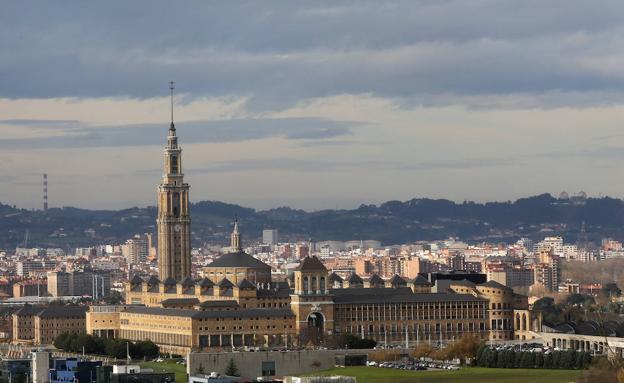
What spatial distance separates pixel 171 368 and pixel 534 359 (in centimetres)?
1294

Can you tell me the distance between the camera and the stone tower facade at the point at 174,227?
108 meters

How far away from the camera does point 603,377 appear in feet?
208

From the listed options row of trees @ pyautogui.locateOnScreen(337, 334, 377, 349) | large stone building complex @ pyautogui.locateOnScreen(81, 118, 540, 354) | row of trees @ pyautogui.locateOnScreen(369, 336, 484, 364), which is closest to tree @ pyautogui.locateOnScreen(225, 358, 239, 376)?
row of trees @ pyautogui.locateOnScreen(369, 336, 484, 364)

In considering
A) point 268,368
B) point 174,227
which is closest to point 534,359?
point 268,368

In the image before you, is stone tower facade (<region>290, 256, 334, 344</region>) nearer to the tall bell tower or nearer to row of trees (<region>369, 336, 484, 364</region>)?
row of trees (<region>369, 336, 484, 364</region>)

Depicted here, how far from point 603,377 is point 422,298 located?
28.0m

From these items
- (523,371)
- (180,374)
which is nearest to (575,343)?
(523,371)

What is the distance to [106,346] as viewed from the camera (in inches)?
3415

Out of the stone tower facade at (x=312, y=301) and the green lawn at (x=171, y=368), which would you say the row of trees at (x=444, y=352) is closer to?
the stone tower facade at (x=312, y=301)

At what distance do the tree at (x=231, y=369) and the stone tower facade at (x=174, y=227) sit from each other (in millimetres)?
32343

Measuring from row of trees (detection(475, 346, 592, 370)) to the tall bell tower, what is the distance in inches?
1321

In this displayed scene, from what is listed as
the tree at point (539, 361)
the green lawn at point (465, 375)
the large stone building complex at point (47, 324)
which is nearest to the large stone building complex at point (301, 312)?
the large stone building complex at point (47, 324)

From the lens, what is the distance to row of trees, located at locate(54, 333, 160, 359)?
8462cm

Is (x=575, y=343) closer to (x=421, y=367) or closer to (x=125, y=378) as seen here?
(x=421, y=367)
